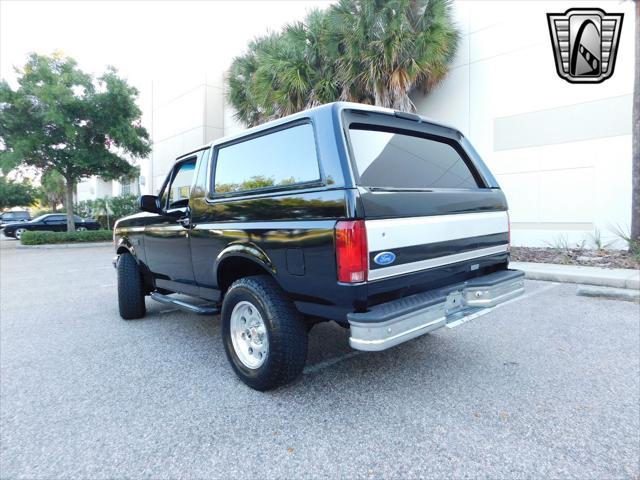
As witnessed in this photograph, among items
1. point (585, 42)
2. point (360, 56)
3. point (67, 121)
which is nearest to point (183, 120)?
point (67, 121)

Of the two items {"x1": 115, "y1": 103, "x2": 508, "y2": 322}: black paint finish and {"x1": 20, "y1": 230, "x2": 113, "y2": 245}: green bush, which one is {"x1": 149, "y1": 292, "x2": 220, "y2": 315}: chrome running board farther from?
{"x1": 20, "y1": 230, "x2": 113, "y2": 245}: green bush

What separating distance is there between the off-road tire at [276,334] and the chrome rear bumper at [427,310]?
54cm

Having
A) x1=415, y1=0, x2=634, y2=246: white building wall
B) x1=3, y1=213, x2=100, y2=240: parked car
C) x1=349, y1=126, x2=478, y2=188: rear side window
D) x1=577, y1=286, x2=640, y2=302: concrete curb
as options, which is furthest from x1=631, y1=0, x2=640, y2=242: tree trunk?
x1=3, y1=213, x2=100, y2=240: parked car

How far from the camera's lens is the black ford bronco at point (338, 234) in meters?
2.47

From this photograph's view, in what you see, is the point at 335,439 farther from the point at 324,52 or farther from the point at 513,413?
the point at 324,52

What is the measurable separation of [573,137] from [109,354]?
11093mm

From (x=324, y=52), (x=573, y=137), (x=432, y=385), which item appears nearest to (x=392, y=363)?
(x=432, y=385)

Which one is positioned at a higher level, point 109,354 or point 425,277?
point 425,277

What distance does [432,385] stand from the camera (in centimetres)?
312

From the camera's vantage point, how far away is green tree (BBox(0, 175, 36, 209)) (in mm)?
44031

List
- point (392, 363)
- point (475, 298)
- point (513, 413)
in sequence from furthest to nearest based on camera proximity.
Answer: point (392, 363)
point (475, 298)
point (513, 413)

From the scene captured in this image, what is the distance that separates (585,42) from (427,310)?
433 inches

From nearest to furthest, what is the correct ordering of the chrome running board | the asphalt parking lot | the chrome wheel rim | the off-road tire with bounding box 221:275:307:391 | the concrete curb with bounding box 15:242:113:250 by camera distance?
the asphalt parking lot < the off-road tire with bounding box 221:275:307:391 < the chrome wheel rim < the chrome running board < the concrete curb with bounding box 15:242:113:250

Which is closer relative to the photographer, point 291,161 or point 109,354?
point 291,161
